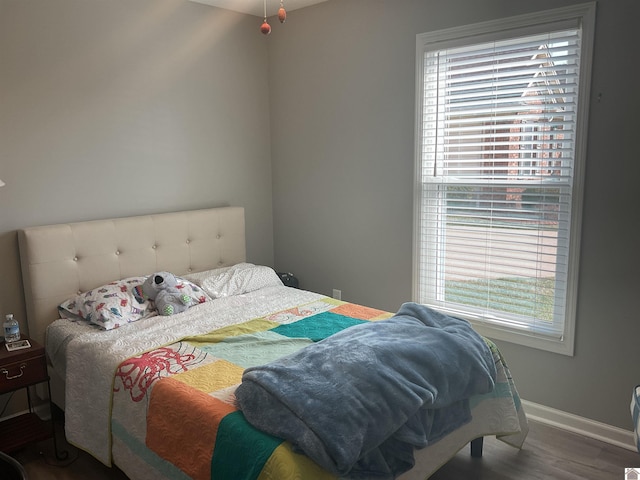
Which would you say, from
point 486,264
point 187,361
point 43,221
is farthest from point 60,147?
point 486,264

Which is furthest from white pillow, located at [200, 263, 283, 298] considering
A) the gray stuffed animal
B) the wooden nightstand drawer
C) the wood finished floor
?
the wood finished floor

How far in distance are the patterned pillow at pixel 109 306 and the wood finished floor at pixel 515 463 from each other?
71 centimetres

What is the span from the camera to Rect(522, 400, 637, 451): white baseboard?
2.74 m

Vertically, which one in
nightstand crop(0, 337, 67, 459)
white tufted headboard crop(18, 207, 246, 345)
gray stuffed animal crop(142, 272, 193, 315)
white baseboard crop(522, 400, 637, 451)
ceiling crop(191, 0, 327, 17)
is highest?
ceiling crop(191, 0, 327, 17)

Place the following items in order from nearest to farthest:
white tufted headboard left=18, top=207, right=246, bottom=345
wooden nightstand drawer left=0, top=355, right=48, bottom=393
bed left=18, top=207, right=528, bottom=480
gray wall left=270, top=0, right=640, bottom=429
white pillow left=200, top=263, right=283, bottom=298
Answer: bed left=18, top=207, right=528, bottom=480, wooden nightstand drawer left=0, top=355, right=48, bottom=393, gray wall left=270, top=0, right=640, bottom=429, white tufted headboard left=18, top=207, right=246, bottom=345, white pillow left=200, top=263, right=283, bottom=298

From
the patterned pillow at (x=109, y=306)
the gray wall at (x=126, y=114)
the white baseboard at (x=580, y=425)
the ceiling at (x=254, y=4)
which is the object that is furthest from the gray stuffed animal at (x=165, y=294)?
the white baseboard at (x=580, y=425)

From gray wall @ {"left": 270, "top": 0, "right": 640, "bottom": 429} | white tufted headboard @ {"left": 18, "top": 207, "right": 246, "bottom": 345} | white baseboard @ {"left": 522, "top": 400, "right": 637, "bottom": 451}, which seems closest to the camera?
gray wall @ {"left": 270, "top": 0, "right": 640, "bottom": 429}

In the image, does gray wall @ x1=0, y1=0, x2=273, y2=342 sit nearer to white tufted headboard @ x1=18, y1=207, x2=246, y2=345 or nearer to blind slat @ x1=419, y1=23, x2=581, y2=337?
white tufted headboard @ x1=18, y1=207, x2=246, y2=345

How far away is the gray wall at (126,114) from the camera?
290 cm

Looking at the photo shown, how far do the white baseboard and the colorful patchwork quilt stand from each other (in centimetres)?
48

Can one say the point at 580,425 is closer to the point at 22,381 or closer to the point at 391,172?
the point at 391,172

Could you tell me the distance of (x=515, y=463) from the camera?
2604 mm

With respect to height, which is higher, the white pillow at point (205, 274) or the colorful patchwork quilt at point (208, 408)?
the white pillow at point (205, 274)

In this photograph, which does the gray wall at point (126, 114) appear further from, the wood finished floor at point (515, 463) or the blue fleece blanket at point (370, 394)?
the blue fleece blanket at point (370, 394)
